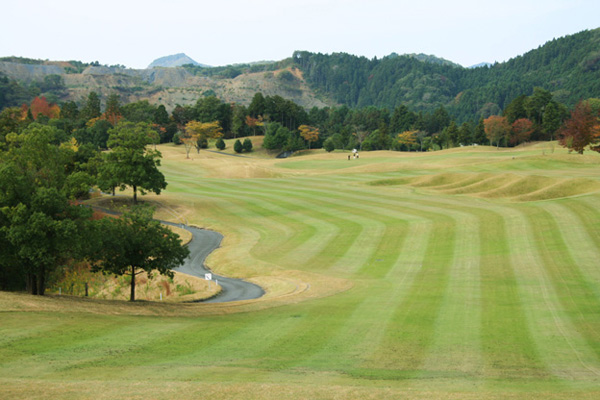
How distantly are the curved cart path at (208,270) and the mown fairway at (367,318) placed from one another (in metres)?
1.25

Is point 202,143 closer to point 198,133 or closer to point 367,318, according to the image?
point 198,133

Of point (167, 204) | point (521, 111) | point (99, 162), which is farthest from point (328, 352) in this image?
point (521, 111)

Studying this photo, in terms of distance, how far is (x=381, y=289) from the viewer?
33.9m

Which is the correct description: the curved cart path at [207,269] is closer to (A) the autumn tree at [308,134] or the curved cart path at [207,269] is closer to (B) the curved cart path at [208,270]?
(B) the curved cart path at [208,270]

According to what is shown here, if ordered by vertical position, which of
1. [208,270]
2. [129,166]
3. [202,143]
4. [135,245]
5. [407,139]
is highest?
[407,139]

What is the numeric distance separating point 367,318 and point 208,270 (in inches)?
949

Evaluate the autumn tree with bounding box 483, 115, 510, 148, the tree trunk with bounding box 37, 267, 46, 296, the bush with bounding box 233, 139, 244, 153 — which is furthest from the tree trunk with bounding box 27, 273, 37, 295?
the autumn tree with bounding box 483, 115, 510, 148

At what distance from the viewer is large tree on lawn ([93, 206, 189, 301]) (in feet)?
105

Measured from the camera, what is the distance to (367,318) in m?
26.0

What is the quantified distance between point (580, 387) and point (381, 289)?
735 inches

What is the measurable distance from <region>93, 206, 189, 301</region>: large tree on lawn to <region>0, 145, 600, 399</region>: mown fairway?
4.58 meters

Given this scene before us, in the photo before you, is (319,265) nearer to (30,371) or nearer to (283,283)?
(283,283)

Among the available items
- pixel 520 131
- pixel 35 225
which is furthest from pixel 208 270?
pixel 520 131

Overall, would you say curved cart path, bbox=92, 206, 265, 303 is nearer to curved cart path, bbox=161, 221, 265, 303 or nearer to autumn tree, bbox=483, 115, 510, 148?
curved cart path, bbox=161, 221, 265, 303
